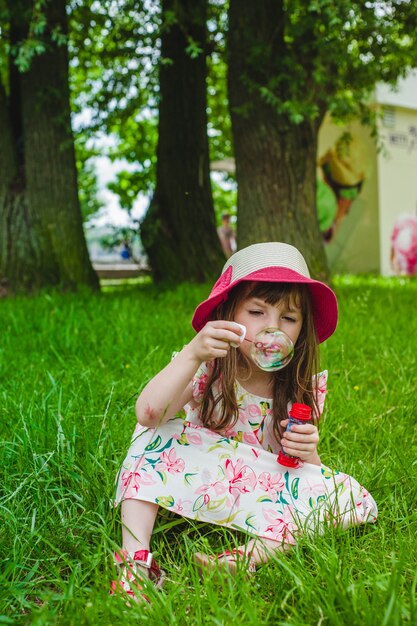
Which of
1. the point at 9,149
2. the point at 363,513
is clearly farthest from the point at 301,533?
the point at 9,149

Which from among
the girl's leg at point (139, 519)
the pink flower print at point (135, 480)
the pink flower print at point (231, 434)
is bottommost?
the girl's leg at point (139, 519)

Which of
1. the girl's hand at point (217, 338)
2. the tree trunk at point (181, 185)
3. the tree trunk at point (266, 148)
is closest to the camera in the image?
the girl's hand at point (217, 338)

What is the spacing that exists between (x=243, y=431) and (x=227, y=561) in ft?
1.67

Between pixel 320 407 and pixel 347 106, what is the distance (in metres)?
4.01

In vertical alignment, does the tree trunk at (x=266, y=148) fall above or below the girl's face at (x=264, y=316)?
above

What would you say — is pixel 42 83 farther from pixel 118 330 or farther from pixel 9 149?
pixel 118 330

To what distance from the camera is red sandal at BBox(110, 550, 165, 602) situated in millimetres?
1672

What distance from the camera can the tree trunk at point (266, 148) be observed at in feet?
19.2

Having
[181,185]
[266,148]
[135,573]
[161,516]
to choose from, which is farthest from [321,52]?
[135,573]

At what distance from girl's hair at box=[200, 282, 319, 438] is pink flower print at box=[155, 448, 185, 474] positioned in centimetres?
17

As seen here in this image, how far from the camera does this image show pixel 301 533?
1.99m

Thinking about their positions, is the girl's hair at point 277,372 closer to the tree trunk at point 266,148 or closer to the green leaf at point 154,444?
the green leaf at point 154,444

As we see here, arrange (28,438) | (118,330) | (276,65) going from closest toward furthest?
(28,438)
(118,330)
(276,65)

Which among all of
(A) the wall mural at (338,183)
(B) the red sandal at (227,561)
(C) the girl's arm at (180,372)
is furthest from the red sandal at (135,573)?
(A) the wall mural at (338,183)
